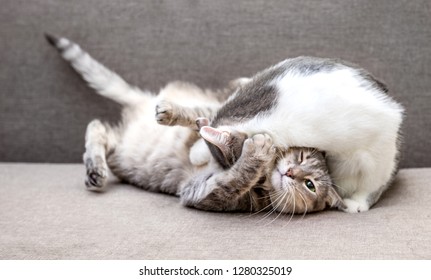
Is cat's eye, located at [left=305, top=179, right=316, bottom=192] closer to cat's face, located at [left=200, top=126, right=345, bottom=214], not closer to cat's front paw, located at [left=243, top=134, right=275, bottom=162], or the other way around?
cat's face, located at [left=200, top=126, right=345, bottom=214]

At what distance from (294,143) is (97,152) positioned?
0.71 metres

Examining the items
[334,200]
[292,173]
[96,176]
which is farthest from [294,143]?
[96,176]

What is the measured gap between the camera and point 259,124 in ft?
5.22

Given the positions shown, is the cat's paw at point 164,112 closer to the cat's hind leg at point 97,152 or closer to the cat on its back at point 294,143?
the cat on its back at point 294,143

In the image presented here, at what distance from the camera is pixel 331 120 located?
5.01 feet

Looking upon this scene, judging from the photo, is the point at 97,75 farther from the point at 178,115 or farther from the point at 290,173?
the point at 290,173

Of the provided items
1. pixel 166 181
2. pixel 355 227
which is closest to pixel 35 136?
pixel 166 181

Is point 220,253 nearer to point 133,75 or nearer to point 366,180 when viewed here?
point 366,180

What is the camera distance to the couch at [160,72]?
1.55 meters

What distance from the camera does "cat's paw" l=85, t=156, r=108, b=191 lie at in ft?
5.90

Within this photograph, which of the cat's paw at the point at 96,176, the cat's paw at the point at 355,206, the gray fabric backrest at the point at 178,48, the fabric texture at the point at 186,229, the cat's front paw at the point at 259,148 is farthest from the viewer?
the gray fabric backrest at the point at 178,48

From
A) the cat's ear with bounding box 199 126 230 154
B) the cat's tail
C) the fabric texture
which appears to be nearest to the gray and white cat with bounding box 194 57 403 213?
the cat's ear with bounding box 199 126 230 154

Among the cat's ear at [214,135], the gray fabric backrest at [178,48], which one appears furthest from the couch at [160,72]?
the cat's ear at [214,135]

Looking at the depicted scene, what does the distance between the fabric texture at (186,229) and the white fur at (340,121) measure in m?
0.14
